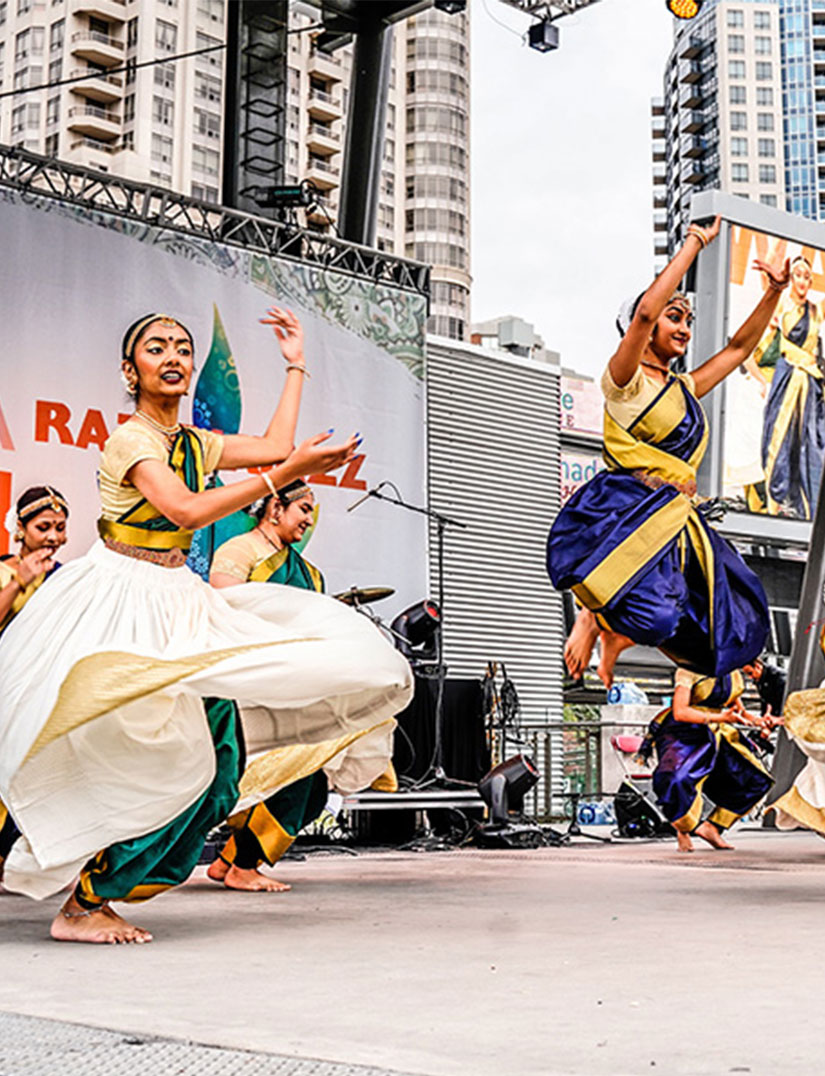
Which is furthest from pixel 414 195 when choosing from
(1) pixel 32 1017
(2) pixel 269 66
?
(1) pixel 32 1017

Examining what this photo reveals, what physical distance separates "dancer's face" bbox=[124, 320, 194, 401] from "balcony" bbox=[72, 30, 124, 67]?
51.1 m

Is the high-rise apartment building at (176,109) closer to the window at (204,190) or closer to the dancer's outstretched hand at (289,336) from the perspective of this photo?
the window at (204,190)

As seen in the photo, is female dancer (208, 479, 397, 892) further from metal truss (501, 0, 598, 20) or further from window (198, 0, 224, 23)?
window (198, 0, 224, 23)

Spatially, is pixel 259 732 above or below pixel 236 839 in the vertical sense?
above

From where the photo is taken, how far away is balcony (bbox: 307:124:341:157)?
2233 inches

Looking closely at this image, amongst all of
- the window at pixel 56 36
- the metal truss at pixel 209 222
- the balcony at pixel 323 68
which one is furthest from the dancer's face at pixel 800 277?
the balcony at pixel 323 68

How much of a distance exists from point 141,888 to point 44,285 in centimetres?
635

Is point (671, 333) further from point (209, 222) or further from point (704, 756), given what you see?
point (209, 222)

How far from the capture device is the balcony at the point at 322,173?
55.8 m

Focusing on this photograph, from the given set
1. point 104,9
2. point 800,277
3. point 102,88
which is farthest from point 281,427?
point 104,9

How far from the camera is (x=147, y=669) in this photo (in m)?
3.34

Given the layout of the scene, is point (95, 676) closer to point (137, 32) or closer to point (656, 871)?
point (656, 871)

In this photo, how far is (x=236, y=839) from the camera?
16.8 ft

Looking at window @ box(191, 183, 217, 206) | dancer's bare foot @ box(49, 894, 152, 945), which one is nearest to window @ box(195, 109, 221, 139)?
window @ box(191, 183, 217, 206)
